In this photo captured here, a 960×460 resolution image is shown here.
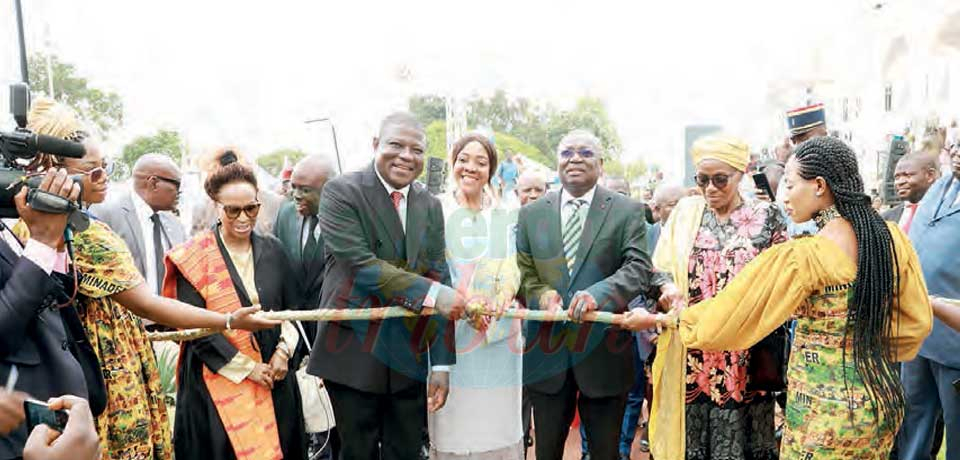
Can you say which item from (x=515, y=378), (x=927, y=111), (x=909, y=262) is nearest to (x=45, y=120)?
(x=515, y=378)

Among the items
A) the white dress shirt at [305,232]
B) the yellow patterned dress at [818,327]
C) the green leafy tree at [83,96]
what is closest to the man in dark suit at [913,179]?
the yellow patterned dress at [818,327]

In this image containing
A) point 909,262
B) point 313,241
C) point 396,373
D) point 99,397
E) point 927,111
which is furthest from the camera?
point 927,111

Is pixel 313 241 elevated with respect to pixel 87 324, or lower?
elevated

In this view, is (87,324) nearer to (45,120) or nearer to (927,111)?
(45,120)

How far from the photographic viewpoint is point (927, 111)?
73.2 ft

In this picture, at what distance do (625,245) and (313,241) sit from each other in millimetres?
2062

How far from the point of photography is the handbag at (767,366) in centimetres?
374

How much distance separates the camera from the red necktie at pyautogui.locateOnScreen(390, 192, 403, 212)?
355 centimetres

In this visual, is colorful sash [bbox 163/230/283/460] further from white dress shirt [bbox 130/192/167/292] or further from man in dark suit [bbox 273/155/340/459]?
white dress shirt [bbox 130/192/167/292]

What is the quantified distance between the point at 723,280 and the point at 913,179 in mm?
2794

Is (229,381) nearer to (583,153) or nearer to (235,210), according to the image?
(235,210)

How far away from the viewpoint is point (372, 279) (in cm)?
339

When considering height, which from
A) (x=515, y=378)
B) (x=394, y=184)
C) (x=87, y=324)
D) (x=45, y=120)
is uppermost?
(x=45, y=120)

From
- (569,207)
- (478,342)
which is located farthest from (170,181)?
(569,207)
